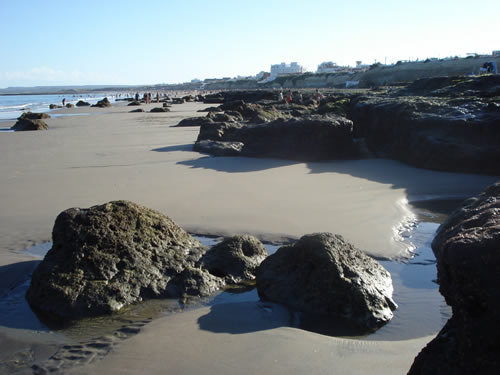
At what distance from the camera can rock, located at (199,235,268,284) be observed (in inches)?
173

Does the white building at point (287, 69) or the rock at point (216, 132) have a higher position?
the white building at point (287, 69)

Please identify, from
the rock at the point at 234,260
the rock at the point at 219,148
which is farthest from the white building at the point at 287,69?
the rock at the point at 234,260

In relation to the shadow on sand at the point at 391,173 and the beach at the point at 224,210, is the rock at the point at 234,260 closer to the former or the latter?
the beach at the point at 224,210

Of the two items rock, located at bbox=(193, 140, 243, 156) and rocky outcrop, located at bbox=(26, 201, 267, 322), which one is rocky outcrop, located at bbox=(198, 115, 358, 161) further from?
rocky outcrop, located at bbox=(26, 201, 267, 322)

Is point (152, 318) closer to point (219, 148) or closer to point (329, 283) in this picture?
point (329, 283)

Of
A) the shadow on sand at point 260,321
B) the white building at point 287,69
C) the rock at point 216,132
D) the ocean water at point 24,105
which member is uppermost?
the white building at point 287,69

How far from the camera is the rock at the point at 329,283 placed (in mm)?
3633

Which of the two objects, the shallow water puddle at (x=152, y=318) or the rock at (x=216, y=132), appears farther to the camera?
the rock at (x=216, y=132)

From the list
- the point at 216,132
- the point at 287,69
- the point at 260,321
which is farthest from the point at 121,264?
the point at 287,69

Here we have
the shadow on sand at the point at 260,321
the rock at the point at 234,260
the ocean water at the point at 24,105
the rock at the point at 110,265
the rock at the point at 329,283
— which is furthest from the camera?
the ocean water at the point at 24,105

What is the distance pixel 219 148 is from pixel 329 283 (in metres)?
7.86

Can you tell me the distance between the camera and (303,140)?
10.8 meters

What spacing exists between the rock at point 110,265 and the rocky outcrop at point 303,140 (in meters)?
6.59

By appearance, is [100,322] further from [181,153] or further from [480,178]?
[181,153]
